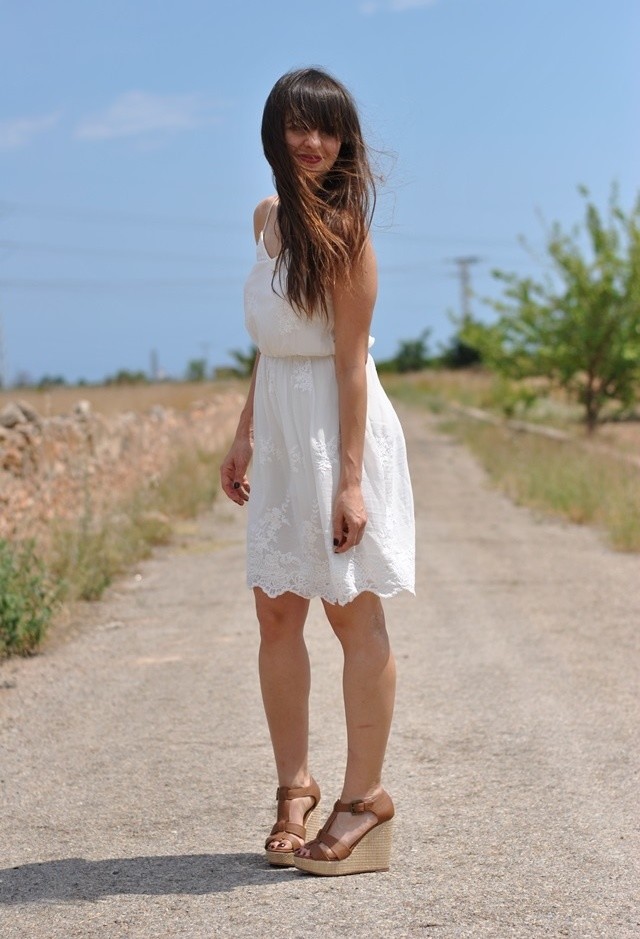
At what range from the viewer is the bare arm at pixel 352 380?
11.3 ft

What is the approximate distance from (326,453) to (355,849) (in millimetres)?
1051

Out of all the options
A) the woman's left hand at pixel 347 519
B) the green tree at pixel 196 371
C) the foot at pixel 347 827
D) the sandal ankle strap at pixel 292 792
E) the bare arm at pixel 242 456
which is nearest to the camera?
the woman's left hand at pixel 347 519

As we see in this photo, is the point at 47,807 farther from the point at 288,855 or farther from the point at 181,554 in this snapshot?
the point at 181,554

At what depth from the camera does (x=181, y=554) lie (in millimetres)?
10508

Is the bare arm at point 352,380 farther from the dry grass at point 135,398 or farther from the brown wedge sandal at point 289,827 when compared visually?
the dry grass at point 135,398

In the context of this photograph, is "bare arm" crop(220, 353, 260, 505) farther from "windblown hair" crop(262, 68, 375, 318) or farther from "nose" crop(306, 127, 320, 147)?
"nose" crop(306, 127, 320, 147)

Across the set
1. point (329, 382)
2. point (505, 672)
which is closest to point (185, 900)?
point (329, 382)

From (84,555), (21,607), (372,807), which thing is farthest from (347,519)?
(84,555)

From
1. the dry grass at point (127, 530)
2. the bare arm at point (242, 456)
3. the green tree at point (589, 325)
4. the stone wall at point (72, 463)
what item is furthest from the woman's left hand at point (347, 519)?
the green tree at point (589, 325)

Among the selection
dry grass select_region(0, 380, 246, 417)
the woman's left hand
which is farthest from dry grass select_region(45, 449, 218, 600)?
dry grass select_region(0, 380, 246, 417)

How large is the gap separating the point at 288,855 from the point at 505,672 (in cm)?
268

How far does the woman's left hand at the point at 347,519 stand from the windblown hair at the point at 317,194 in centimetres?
48

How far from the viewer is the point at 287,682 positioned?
366 centimetres

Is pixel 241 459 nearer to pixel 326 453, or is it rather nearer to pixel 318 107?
pixel 326 453
